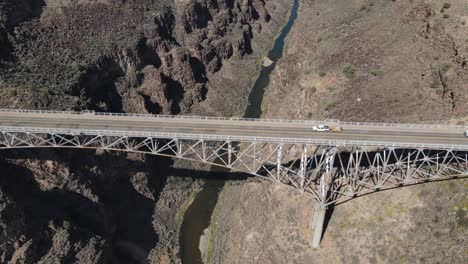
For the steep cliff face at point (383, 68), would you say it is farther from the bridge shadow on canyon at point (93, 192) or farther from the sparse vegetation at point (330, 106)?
the bridge shadow on canyon at point (93, 192)

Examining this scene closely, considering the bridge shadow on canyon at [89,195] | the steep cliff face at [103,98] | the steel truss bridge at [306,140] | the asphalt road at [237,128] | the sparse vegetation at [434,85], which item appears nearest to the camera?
the steel truss bridge at [306,140]

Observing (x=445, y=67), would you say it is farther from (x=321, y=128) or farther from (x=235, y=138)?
(x=235, y=138)

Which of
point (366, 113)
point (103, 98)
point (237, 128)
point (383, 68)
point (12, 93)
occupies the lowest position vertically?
point (366, 113)

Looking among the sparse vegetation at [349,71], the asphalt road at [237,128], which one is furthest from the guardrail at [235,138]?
the sparse vegetation at [349,71]

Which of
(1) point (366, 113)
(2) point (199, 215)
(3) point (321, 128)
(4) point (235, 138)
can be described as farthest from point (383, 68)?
(2) point (199, 215)

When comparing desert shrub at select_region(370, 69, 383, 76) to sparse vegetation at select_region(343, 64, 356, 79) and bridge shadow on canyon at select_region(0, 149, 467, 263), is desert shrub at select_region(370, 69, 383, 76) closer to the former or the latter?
sparse vegetation at select_region(343, 64, 356, 79)

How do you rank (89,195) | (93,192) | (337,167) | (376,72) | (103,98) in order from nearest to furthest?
1. (337,167)
2. (89,195)
3. (93,192)
4. (376,72)
5. (103,98)
